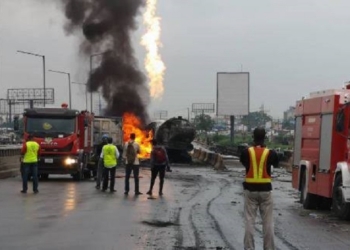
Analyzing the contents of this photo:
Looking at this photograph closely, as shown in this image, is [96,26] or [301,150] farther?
[96,26]

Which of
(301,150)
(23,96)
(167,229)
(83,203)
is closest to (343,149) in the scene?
(301,150)

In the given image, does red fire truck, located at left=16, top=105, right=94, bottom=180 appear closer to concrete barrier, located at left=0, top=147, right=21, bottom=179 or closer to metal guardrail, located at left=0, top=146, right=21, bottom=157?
concrete barrier, located at left=0, top=147, right=21, bottom=179

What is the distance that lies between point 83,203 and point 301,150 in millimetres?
5861

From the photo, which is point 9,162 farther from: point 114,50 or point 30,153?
point 114,50

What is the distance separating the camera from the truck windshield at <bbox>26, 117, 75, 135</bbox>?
26.6m

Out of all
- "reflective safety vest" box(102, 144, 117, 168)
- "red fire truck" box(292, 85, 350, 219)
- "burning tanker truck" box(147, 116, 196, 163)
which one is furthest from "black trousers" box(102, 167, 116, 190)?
"burning tanker truck" box(147, 116, 196, 163)

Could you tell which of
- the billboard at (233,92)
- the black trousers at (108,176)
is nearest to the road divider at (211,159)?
the black trousers at (108,176)

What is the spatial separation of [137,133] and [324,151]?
3404 cm

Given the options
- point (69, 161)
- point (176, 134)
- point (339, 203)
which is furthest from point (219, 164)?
point (339, 203)

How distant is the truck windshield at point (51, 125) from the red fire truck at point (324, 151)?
1065 centimetres

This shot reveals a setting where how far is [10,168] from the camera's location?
30.3m

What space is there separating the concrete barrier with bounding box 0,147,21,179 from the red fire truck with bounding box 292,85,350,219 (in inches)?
564

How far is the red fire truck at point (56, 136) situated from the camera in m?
26.6

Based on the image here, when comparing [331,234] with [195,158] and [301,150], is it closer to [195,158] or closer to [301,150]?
[301,150]
